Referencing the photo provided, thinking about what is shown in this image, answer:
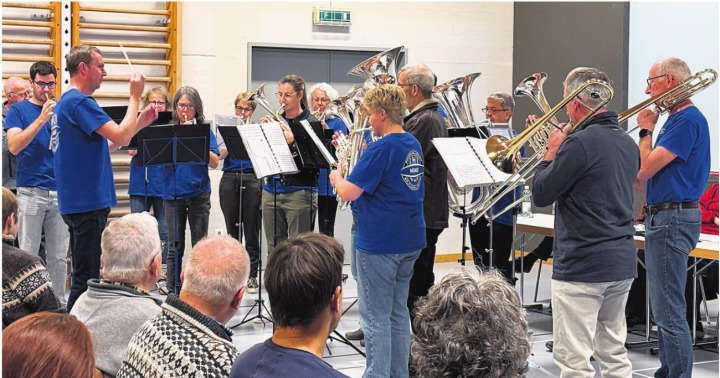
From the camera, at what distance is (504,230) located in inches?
216

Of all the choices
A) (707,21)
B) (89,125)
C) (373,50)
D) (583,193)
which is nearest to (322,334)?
(583,193)

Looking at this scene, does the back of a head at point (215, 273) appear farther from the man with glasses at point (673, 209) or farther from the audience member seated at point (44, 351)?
the man with glasses at point (673, 209)

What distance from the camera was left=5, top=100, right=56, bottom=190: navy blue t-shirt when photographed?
5.24 metres

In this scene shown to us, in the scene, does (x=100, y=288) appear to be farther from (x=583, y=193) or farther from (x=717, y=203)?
(x=717, y=203)

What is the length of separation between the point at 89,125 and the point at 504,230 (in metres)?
2.89

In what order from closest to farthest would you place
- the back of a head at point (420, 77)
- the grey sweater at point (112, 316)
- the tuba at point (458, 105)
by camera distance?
1. the grey sweater at point (112, 316)
2. the back of a head at point (420, 77)
3. the tuba at point (458, 105)

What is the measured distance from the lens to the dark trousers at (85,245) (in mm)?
3953

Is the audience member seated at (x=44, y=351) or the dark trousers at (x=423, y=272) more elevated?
the audience member seated at (x=44, y=351)

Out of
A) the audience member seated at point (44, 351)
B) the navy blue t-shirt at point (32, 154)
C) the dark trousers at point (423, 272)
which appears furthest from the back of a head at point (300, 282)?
the navy blue t-shirt at point (32, 154)

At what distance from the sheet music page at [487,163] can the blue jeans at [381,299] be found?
0.94 m

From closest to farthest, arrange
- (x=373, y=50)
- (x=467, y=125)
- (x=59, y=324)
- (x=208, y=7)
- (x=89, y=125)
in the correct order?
(x=59, y=324), (x=89, y=125), (x=467, y=125), (x=208, y=7), (x=373, y=50)

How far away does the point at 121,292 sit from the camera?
2514 mm

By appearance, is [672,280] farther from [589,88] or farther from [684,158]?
[589,88]

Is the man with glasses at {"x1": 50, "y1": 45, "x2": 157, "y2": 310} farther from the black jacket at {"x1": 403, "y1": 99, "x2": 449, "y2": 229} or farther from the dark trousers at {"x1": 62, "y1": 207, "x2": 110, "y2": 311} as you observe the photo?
the black jacket at {"x1": 403, "y1": 99, "x2": 449, "y2": 229}
